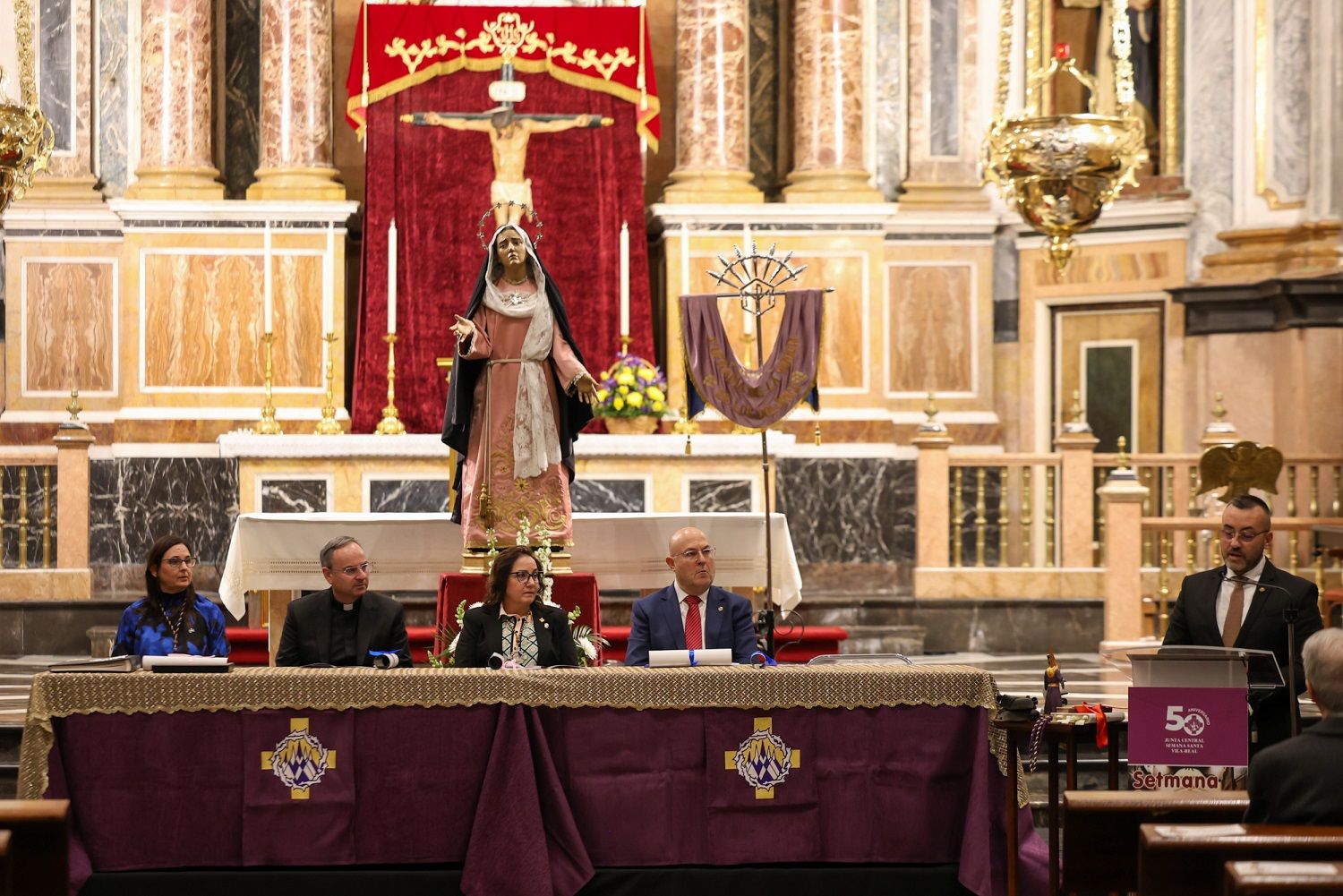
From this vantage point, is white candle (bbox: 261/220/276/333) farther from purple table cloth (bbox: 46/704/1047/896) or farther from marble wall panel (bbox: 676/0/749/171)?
purple table cloth (bbox: 46/704/1047/896)

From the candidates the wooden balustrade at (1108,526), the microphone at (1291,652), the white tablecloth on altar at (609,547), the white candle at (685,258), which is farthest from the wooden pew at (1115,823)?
the white candle at (685,258)

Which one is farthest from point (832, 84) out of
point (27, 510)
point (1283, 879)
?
point (1283, 879)

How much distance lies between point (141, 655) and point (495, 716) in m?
1.62

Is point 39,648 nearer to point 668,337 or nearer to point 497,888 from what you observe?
point 668,337

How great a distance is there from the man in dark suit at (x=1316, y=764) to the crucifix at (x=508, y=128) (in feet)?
27.7

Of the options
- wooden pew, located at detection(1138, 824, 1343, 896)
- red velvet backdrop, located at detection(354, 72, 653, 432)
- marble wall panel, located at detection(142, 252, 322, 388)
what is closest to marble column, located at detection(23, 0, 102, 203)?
marble wall panel, located at detection(142, 252, 322, 388)

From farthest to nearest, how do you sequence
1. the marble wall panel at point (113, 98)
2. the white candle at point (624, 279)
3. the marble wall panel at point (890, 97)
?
the marble wall panel at point (890, 97) < the marble wall panel at point (113, 98) < the white candle at point (624, 279)

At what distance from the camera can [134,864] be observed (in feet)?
20.2

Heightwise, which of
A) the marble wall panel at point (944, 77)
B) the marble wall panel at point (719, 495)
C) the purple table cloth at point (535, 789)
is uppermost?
the marble wall panel at point (944, 77)

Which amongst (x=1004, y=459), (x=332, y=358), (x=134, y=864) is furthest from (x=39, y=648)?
(x=1004, y=459)

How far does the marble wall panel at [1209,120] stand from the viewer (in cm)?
1266

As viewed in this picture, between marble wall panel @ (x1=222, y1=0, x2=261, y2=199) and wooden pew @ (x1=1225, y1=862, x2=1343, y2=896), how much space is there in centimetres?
1051

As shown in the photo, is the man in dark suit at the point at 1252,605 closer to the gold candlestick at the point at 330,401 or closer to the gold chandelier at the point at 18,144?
the gold chandelier at the point at 18,144

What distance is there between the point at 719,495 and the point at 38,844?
20.8 feet
